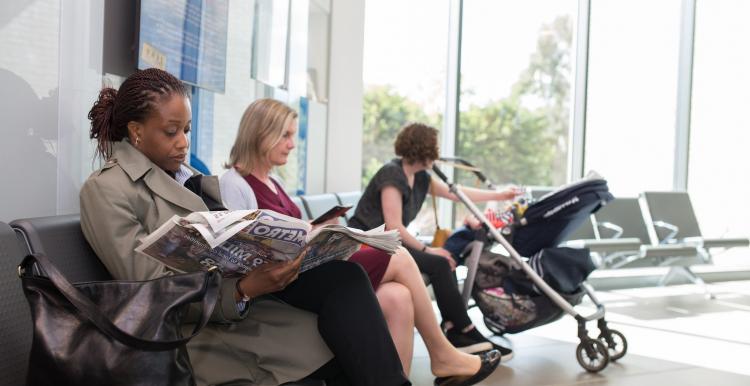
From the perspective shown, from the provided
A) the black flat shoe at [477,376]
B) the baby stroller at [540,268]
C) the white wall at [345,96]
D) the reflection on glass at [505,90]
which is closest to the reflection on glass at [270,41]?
the white wall at [345,96]

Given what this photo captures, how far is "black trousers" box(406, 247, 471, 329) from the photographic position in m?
3.16

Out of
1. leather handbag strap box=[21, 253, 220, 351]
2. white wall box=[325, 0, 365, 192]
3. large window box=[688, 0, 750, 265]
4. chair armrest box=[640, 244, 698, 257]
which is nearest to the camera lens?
leather handbag strap box=[21, 253, 220, 351]

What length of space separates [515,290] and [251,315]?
6.62 feet

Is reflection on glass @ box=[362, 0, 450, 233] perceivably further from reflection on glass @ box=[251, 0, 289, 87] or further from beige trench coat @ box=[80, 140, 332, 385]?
beige trench coat @ box=[80, 140, 332, 385]

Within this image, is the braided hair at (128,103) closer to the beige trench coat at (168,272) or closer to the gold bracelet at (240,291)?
the beige trench coat at (168,272)

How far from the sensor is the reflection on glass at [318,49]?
16.7 feet

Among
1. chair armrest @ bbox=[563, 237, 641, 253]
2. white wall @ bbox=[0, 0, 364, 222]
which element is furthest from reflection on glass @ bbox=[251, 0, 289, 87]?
chair armrest @ bbox=[563, 237, 641, 253]

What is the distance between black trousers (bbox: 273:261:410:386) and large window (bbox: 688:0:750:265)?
626cm

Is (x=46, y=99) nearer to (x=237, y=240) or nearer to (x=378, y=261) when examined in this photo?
(x=237, y=240)

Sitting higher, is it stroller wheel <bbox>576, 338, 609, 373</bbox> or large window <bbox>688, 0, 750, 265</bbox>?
large window <bbox>688, 0, 750, 265</bbox>

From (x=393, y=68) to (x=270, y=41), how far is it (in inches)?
72.7

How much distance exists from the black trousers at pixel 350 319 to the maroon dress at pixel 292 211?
40 cm

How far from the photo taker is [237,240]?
1532 mm

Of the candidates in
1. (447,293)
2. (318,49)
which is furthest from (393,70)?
(447,293)
